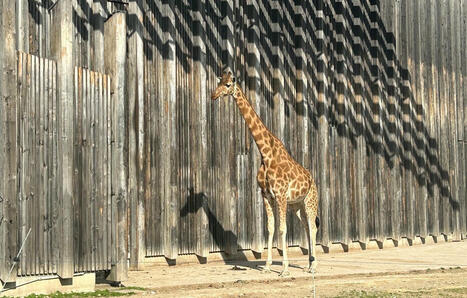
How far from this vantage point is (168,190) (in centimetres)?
1548

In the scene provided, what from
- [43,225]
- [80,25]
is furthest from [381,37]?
[43,225]

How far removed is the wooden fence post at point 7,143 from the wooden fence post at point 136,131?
4641mm

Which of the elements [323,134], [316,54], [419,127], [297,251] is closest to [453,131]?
[419,127]

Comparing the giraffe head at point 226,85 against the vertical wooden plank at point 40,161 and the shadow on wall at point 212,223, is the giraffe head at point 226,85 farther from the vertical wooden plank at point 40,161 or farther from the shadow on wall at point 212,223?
the vertical wooden plank at point 40,161

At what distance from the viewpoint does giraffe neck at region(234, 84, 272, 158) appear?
48.1ft

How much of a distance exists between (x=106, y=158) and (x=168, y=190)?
4119mm

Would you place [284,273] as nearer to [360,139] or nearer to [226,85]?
[226,85]

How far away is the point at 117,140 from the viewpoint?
459 inches

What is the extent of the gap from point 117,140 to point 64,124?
1.04 metres

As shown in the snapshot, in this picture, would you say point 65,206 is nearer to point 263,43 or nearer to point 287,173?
point 287,173

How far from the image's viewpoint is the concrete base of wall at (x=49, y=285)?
397 inches

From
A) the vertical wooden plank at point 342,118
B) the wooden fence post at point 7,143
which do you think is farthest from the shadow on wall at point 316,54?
the wooden fence post at point 7,143

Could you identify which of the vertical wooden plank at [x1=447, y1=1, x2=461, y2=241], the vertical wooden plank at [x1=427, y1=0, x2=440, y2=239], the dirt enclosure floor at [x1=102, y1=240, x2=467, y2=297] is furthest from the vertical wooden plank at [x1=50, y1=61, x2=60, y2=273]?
the vertical wooden plank at [x1=447, y1=1, x2=461, y2=241]

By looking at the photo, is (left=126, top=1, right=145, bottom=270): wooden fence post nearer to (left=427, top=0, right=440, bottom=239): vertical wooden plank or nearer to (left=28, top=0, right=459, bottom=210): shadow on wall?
(left=28, top=0, right=459, bottom=210): shadow on wall
